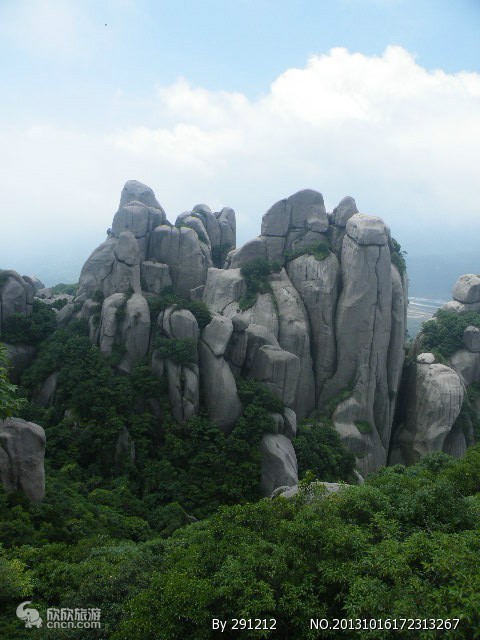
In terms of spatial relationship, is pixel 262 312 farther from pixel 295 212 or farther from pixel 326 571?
pixel 326 571

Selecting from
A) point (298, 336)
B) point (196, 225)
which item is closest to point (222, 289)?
point (298, 336)

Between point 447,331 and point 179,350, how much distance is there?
904 inches

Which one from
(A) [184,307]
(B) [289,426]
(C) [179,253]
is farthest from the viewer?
(C) [179,253]

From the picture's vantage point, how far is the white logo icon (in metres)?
9.79

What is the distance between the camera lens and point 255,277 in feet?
106

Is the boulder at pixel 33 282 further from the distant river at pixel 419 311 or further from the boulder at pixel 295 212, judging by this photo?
the distant river at pixel 419 311

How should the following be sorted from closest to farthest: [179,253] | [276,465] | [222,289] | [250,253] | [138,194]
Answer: [276,465] < [222,289] < [179,253] < [250,253] < [138,194]

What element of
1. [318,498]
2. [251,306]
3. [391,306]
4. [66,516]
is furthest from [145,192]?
[318,498]

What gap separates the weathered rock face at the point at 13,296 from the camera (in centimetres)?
2692

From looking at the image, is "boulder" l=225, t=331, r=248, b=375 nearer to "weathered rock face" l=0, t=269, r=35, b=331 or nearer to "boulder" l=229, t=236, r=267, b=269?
"boulder" l=229, t=236, r=267, b=269

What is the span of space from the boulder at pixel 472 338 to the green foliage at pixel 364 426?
36.7ft

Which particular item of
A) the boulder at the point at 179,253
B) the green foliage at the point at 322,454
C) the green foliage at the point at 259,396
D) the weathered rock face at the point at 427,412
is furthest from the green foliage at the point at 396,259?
the green foliage at the point at 259,396

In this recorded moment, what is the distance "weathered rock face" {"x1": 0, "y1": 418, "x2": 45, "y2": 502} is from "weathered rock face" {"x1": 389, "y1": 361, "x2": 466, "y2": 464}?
25.3 m

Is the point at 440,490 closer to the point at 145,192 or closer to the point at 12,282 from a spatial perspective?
the point at 12,282
